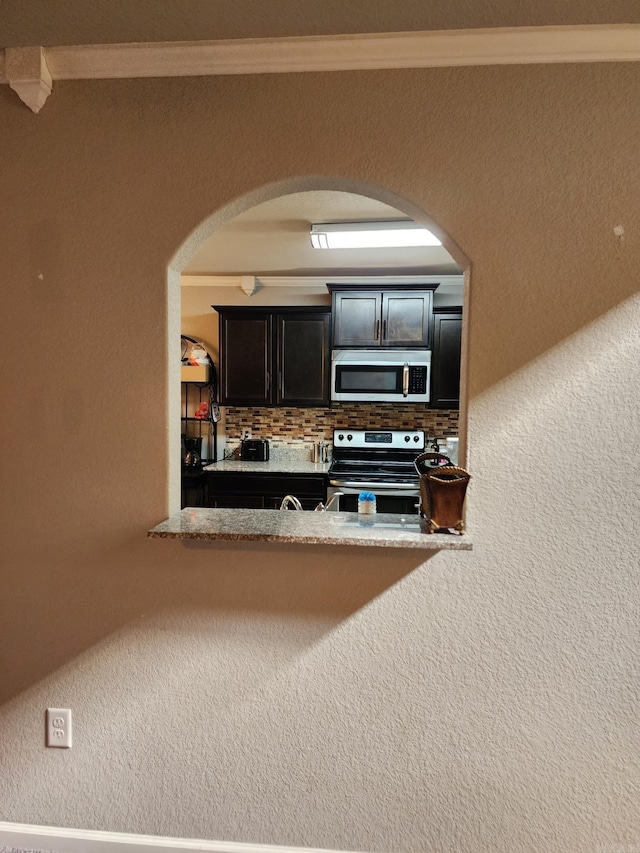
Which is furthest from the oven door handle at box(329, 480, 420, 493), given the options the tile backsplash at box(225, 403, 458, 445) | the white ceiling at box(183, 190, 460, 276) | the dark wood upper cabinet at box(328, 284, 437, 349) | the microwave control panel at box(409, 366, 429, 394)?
the white ceiling at box(183, 190, 460, 276)

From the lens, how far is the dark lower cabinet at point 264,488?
12.3 feet

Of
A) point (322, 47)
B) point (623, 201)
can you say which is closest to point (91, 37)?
point (322, 47)

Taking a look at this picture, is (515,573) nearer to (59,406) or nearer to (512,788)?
(512,788)

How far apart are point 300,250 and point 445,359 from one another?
1.51m

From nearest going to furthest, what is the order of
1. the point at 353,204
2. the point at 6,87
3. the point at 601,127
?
1. the point at 601,127
2. the point at 6,87
3. the point at 353,204

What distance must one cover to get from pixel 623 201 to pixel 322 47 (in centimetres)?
94

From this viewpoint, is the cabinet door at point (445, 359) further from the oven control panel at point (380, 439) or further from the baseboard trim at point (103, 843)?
the baseboard trim at point (103, 843)

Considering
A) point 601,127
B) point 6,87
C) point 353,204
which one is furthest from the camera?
point 353,204

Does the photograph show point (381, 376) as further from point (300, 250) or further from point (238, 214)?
point (238, 214)

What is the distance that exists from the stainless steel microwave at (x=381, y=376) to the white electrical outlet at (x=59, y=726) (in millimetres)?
2864

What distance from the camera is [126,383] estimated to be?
141 centimetres

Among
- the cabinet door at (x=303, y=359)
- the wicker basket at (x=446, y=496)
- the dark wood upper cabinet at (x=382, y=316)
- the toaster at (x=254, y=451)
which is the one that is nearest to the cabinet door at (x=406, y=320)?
the dark wood upper cabinet at (x=382, y=316)

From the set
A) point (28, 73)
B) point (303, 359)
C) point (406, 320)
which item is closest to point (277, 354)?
point (303, 359)

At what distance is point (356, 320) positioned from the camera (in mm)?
3865
